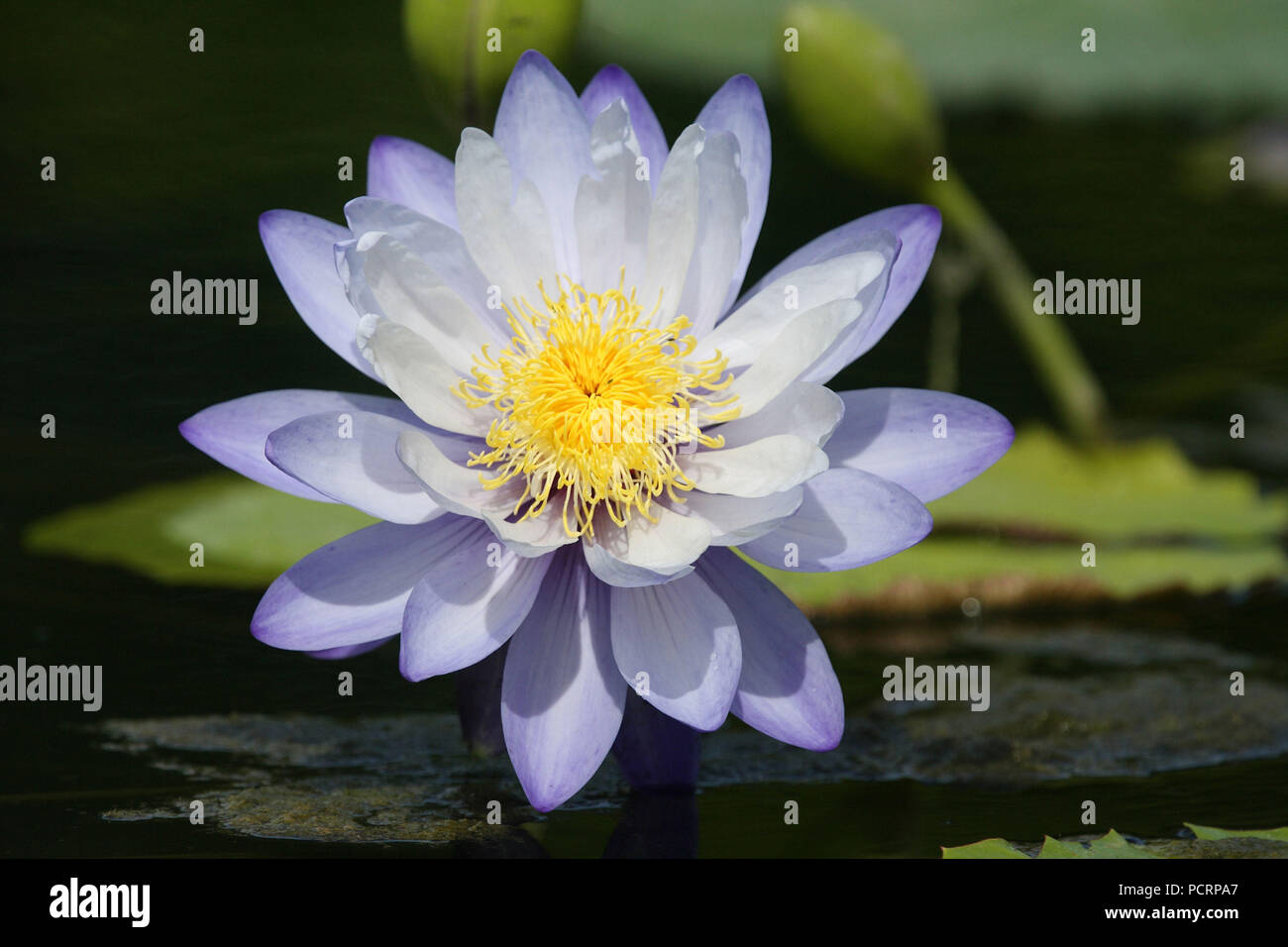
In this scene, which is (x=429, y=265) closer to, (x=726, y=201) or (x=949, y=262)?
(x=726, y=201)

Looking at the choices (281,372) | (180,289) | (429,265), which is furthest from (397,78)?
(429,265)

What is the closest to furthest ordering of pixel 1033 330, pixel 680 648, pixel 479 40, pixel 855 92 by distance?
pixel 680 648 < pixel 479 40 < pixel 855 92 < pixel 1033 330

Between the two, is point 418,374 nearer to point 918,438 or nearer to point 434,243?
point 434,243

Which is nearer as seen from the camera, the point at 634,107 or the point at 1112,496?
the point at 634,107

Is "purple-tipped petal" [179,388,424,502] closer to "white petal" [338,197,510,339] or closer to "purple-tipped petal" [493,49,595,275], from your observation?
"white petal" [338,197,510,339]

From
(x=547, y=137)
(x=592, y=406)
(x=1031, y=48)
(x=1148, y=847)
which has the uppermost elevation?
(x=1031, y=48)

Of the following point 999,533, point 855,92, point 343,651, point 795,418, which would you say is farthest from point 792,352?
point 855,92
